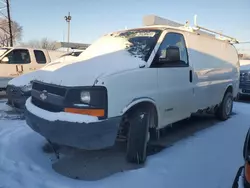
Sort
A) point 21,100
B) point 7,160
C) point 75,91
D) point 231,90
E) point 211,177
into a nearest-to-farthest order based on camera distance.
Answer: point 75,91 → point 211,177 → point 7,160 → point 21,100 → point 231,90

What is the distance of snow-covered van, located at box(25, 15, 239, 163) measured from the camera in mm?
3324

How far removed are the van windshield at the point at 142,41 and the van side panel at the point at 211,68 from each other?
99cm

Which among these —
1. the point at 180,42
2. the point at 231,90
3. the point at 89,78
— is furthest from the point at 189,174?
the point at 231,90

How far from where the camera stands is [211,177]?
11.9 feet

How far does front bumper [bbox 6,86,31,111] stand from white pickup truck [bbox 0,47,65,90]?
364 centimetres

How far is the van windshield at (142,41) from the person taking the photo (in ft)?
13.7

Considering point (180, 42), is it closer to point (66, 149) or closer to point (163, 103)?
point (163, 103)

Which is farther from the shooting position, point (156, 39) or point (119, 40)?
point (119, 40)

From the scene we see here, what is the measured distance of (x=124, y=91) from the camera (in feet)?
11.7

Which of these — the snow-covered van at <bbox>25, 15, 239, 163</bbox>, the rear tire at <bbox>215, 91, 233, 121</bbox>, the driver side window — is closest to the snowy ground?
the snow-covered van at <bbox>25, 15, 239, 163</bbox>

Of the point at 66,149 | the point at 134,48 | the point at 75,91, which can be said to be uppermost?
the point at 134,48

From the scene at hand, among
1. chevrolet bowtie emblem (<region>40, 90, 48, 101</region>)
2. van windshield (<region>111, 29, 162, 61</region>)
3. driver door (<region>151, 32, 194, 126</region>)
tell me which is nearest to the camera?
chevrolet bowtie emblem (<region>40, 90, 48, 101</region>)

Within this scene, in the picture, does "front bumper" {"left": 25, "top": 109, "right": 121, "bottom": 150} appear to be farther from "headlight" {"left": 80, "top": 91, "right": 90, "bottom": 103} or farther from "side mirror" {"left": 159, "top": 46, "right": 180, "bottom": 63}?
"side mirror" {"left": 159, "top": 46, "right": 180, "bottom": 63}

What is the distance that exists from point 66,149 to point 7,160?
2.99ft
